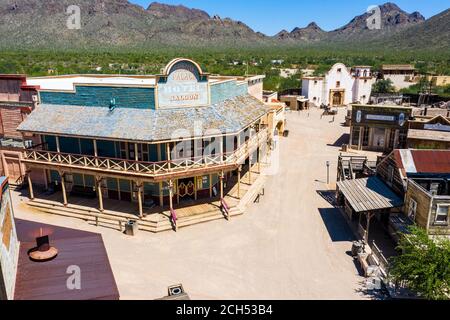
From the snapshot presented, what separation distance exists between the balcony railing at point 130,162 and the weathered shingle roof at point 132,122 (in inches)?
54.3

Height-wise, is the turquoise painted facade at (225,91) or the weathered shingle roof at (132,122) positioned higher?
the turquoise painted facade at (225,91)

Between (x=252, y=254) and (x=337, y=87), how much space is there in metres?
49.6

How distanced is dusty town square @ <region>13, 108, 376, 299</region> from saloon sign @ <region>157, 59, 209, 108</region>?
710 centimetres

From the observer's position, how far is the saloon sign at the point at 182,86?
70.3 feet

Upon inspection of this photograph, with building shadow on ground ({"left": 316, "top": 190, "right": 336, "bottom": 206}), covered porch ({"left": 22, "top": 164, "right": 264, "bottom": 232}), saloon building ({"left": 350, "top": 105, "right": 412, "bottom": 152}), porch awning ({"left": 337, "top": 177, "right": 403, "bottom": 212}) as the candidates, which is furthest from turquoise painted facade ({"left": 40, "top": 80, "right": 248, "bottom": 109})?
saloon building ({"left": 350, "top": 105, "right": 412, "bottom": 152})

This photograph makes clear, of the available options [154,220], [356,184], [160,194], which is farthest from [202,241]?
[356,184]

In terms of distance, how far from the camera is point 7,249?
11008mm

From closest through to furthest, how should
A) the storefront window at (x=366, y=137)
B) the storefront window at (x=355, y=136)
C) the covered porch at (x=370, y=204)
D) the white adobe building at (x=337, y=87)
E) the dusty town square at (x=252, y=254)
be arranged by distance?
the dusty town square at (x=252, y=254) < the covered porch at (x=370, y=204) < the storefront window at (x=366, y=137) < the storefront window at (x=355, y=136) < the white adobe building at (x=337, y=87)

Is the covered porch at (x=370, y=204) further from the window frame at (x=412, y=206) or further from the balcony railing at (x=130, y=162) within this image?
the balcony railing at (x=130, y=162)

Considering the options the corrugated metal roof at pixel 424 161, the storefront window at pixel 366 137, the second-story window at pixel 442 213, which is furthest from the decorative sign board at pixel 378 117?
the second-story window at pixel 442 213

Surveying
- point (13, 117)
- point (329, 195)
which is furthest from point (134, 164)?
point (329, 195)

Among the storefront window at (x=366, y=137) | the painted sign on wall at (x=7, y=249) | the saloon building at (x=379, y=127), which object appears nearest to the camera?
the painted sign on wall at (x=7, y=249)

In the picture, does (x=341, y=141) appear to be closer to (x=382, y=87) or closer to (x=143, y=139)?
(x=143, y=139)

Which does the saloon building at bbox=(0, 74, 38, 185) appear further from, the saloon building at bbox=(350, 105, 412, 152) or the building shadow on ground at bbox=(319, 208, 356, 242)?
the saloon building at bbox=(350, 105, 412, 152)
